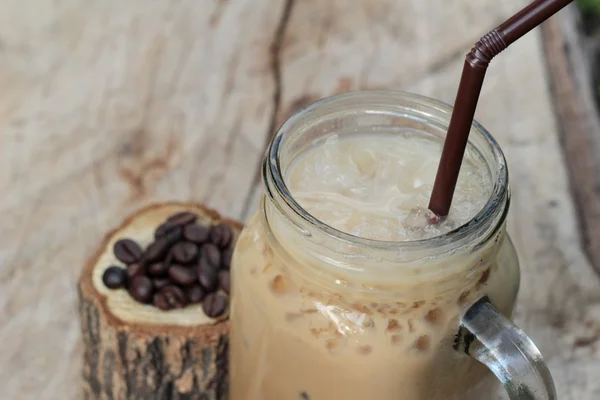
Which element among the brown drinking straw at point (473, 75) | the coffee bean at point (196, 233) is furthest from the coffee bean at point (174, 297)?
the brown drinking straw at point (473, 75)

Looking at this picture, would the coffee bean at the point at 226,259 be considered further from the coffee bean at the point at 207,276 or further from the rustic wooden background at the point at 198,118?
the rustic wooden background at the point at 198,118

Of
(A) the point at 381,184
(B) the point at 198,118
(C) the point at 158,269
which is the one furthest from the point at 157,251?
(B) the point at 198,118

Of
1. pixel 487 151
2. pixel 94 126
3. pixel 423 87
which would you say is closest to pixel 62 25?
pixel 94 126

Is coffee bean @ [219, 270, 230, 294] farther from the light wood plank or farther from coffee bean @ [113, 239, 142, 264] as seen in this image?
the light wood plank

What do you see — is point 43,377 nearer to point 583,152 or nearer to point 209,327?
point 209,327

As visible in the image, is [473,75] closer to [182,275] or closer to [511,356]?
[511,356]

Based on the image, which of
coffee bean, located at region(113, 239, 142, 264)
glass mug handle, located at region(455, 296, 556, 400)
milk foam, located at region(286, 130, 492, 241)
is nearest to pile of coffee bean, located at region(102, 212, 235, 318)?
coffee bean, located at region(113, 239, 142, 264)
